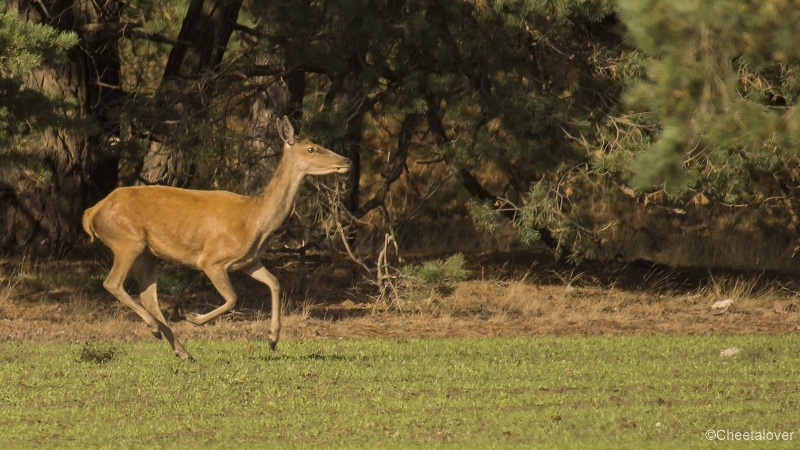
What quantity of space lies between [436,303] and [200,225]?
4.32 meters

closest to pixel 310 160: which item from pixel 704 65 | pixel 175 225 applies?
pixel 175 225

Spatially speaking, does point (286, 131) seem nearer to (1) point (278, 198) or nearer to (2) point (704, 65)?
(1) point (278, 198)

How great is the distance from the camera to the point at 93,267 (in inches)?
679

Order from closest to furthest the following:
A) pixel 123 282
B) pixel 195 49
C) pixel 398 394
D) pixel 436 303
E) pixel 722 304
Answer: pixel 398 394 → pixel 123 282 → pixel 436 303 → pixel 722 304 → pixel 195 49

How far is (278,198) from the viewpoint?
37.2ft

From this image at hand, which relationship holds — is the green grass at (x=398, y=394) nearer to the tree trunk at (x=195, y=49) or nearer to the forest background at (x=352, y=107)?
the forest background at (x=352, y=107)

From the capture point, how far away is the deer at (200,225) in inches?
439

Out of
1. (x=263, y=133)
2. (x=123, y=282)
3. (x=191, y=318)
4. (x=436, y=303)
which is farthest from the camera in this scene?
(x=263, y=133)

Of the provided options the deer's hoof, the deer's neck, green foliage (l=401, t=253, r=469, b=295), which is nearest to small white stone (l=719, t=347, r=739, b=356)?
green foliage (l=401, t=253, r=469, b=295)

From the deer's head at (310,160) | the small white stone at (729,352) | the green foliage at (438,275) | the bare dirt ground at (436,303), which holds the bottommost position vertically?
the bare dirt ground at (436,303)

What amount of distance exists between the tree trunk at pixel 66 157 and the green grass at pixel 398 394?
577cm

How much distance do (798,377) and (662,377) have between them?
1092 mm

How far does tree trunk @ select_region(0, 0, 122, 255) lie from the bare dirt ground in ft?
2.49

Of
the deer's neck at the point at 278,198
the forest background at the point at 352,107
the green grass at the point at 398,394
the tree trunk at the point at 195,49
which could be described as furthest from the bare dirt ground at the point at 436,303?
the tree trunk at the point at 195,49
